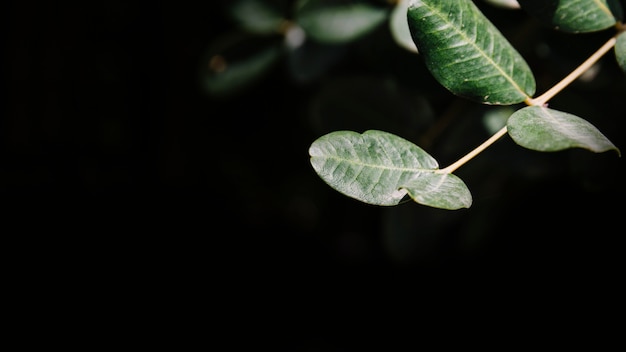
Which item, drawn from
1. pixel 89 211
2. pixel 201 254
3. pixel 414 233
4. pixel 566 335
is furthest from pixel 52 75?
pixel 566 335

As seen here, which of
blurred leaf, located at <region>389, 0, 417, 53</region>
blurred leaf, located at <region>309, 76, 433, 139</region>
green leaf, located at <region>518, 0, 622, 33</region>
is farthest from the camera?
blurred leaf, located at <region>309, 76, 433, 139</region>

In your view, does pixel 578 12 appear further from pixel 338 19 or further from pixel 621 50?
pixel 338 19

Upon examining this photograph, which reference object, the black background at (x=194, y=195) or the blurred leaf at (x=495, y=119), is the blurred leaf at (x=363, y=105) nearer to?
the blurred leaf at (x=495, y=119)

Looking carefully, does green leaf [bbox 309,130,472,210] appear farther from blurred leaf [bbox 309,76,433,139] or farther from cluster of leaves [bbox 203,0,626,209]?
blurred leaf [bbox 309,76,433,139]

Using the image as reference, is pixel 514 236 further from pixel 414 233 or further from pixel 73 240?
pixel 73 240

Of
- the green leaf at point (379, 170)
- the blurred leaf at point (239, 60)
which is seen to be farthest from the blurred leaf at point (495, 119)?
the blurred leaf at point (239, 60)

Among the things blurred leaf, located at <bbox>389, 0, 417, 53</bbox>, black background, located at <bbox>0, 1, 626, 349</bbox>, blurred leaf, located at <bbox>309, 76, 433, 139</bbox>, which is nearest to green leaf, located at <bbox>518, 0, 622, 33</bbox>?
blurred leaf, located at <bbox>389, 0, 417, 53</bbox>

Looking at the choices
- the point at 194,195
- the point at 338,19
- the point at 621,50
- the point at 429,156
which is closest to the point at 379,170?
the point at 429,156
